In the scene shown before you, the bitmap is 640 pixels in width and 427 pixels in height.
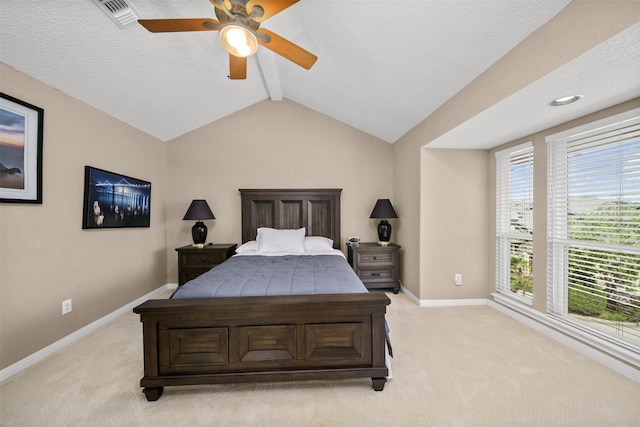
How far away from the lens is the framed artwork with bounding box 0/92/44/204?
6.40ft

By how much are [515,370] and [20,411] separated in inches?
133

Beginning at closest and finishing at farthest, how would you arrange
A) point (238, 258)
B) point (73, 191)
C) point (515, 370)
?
1. point (515, 370)
2. point (73, 191)
3. point (238, 258)

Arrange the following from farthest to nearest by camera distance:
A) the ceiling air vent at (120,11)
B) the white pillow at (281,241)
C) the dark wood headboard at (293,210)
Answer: the dark wood headboard at (293,210), the white pillow at (281,241), the ceiling air vent at (120,11)

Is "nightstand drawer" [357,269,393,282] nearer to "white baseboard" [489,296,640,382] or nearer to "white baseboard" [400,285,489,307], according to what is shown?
"white baseboard" [400,285,489,307]

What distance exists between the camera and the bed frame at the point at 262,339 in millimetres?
1718

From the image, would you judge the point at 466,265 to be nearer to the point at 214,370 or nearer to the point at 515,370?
the point at 515,370

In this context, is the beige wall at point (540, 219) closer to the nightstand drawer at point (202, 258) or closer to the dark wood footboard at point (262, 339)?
the dark wood footboard at point (262, 339)

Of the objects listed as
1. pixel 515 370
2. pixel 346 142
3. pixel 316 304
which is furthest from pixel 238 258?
pixel 515 370

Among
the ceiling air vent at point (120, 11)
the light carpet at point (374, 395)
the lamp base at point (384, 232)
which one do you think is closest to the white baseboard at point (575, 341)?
the light carpet at point (374, 395)

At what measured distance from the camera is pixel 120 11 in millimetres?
1940

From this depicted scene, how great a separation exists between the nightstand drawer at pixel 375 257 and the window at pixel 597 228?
69.3 inches

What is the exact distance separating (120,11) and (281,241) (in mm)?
2707

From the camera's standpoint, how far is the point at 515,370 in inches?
79.1

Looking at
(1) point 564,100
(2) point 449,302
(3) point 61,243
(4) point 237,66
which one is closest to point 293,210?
(4) point 237,66
